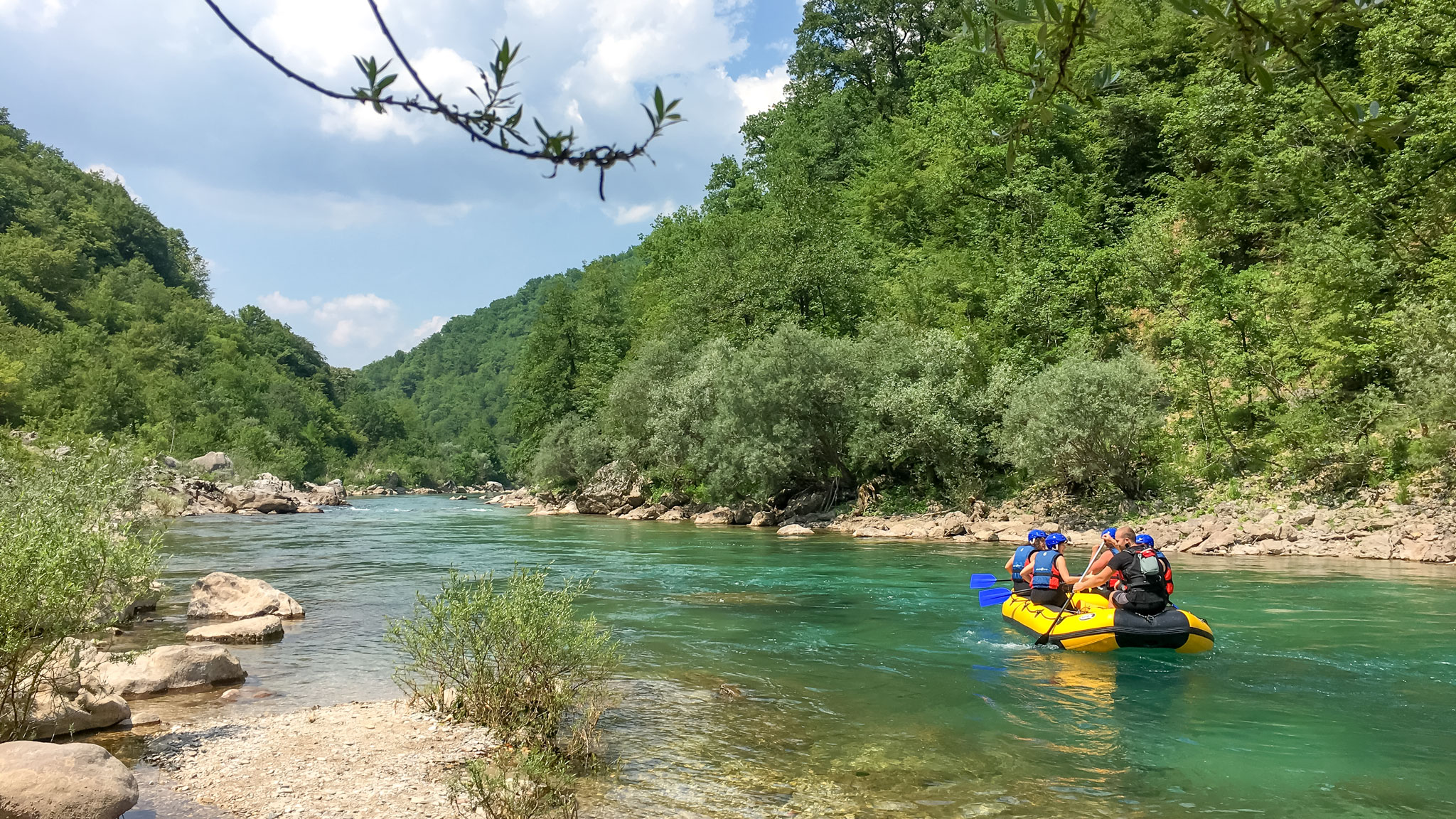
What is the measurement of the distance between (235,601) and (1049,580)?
1208 centimetres

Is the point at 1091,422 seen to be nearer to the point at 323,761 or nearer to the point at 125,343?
the point at 323,761

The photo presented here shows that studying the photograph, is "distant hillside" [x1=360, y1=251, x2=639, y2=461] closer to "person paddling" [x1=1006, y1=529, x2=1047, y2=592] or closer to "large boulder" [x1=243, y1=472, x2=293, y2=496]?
"large boulder" [x1=243, y1=472, x2=293, y2=496]

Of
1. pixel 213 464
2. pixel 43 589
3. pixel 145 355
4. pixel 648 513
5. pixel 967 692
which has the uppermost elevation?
pixel 145 355

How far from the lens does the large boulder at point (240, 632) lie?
11273 millimetres

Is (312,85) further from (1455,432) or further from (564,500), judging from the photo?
(564,500)

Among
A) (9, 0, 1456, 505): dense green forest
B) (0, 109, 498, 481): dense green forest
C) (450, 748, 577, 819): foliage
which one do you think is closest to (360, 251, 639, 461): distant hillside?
(0, 109, 498, 481): dense green forest

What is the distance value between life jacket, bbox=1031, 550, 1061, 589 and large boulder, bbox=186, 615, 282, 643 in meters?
10.8

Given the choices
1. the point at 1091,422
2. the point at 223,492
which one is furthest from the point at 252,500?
the point at 1091,422

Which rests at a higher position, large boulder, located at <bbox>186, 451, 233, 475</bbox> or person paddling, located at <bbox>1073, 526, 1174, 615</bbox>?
large boulder, located at <bbox>186, 451, 233, 475</bbox>

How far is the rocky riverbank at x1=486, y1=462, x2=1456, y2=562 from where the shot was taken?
18.4 meters

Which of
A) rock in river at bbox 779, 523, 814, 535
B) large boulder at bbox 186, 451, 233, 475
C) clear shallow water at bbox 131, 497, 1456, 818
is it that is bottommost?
clear shallow water at bbox 131, 497, 1456, 818

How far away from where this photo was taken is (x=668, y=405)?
37.0 metres

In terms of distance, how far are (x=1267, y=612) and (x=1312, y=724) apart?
5.68 m

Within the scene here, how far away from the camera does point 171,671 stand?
877 cm
